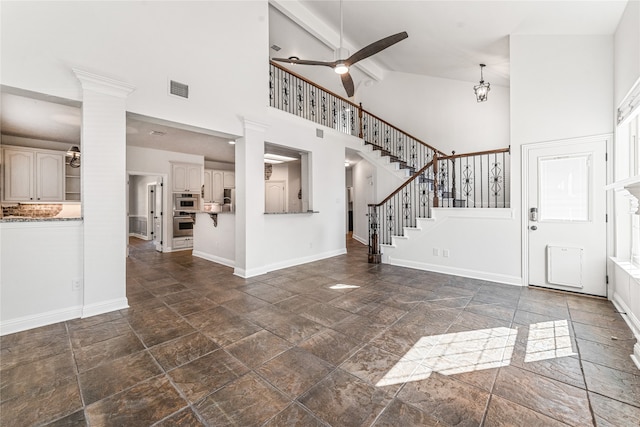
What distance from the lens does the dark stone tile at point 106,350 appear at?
87.3 inches

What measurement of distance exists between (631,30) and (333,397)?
15.4 feet

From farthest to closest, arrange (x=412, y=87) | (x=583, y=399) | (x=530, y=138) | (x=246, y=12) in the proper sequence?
(x=412, y=87), (x=246, y=12), (x=530, y=138), (x=583, y=399)

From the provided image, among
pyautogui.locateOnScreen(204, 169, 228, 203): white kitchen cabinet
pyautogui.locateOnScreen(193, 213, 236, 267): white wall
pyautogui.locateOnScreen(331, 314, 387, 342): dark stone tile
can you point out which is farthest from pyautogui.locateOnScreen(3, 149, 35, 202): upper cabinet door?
pyautogui.locateOnScreen(331, 314, 387, 342): dark stone tile

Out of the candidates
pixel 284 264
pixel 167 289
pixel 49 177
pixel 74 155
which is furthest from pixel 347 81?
pixel 49 177

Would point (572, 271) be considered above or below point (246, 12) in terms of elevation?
below

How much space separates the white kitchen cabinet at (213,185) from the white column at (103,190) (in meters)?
5.98

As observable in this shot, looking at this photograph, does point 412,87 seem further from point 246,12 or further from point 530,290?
point 530,290

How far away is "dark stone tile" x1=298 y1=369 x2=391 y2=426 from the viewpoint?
1609 millimetres

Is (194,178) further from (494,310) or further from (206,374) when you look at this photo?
(494,310)

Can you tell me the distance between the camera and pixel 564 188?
12.8 ft

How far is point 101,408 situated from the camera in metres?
1.70

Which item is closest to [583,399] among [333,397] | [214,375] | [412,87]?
[333,397]

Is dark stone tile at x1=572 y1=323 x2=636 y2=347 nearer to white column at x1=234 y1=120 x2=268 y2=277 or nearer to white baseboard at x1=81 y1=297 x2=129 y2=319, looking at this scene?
white column at x1=234 y1=120 x2=268 y2=277

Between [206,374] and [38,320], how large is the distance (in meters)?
2.29
